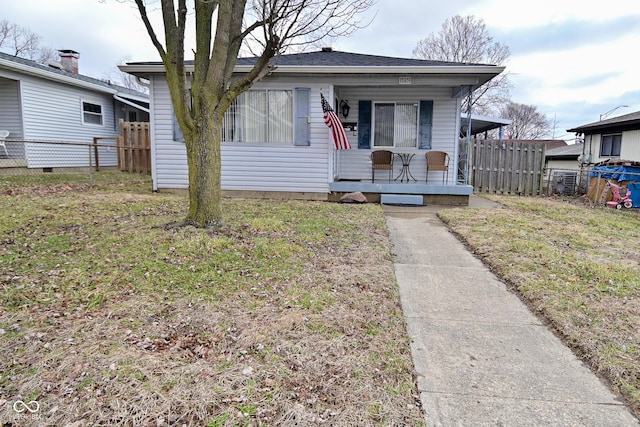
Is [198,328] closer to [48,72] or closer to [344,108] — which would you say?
[344,108]

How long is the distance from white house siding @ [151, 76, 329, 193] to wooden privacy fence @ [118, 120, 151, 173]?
600 cm

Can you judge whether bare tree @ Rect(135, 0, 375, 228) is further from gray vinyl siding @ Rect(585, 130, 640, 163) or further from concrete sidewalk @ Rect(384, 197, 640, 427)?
gray vinyl siding @ Rect(585, 130, 640, 163)

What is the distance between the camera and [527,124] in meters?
47.1

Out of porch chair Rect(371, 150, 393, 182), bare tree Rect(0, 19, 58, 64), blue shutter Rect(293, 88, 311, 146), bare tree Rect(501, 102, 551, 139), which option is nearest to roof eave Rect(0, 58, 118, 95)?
blue shutter Rect(293, 88, 311, 146)

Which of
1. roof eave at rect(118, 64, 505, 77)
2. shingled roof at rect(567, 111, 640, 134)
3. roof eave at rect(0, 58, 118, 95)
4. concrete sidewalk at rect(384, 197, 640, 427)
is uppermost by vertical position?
roof eave at rect(0, 58, 118, 95)

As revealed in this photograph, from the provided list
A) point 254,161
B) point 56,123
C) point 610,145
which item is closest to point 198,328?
point 254,161

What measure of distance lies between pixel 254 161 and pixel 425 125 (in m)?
4.54

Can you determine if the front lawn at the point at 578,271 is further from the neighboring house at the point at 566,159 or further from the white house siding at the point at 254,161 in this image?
the neighboring house at the point at 566,159

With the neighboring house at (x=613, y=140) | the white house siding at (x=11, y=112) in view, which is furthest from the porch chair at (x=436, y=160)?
the white house siding at (x=11, y=112)

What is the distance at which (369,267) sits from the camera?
14.2ft

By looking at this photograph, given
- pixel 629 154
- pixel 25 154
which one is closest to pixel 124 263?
pixel 25 154

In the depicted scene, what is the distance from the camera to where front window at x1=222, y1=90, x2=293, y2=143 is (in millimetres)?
9305

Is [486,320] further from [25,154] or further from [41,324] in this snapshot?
[25,154]

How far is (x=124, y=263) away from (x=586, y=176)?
45.7 feet
